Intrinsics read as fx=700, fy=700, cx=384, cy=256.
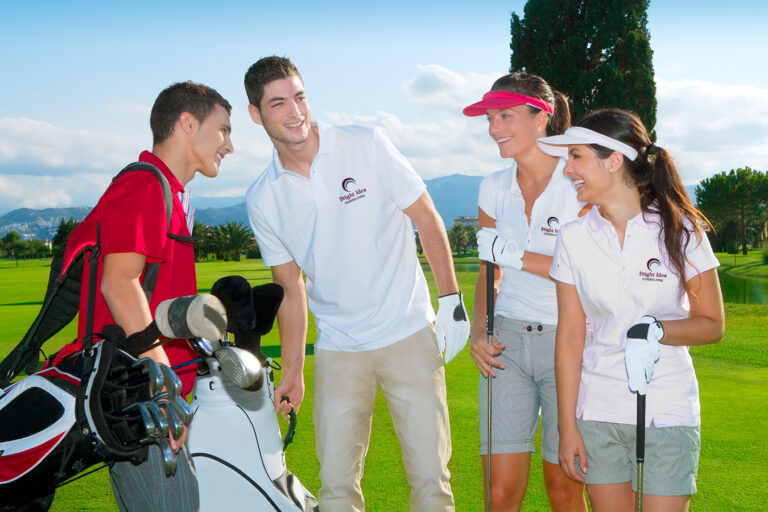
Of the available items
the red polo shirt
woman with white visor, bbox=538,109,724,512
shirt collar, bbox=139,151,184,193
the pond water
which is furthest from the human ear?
the pond water

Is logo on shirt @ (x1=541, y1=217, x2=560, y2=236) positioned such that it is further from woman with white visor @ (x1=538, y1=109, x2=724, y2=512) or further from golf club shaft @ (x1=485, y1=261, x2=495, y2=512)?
woman with white visor @ (x1=538, y1=109, x2=724, y2=512)

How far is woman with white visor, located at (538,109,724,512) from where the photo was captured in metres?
2.30

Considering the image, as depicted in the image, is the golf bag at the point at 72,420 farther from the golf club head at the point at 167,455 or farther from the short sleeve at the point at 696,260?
the short sleeve at the point at 696,260

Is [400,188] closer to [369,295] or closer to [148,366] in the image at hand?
[369,295]

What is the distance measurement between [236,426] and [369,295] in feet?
4.64

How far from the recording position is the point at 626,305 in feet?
7.79

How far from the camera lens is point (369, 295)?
9.41 feet

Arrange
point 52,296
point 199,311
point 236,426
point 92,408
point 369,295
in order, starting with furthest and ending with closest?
point 369,295 < point 52,296 < point 92,408 < point 236,426 < point 199,311

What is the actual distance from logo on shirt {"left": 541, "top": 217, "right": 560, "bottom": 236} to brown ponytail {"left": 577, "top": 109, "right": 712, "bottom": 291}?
0.59 m

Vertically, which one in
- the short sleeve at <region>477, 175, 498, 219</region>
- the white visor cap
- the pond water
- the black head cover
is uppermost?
the white visor cap

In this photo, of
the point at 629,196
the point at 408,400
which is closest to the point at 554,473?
the point at 408,400

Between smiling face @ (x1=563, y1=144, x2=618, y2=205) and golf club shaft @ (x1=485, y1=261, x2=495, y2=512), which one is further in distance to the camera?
golf club shaft @ (x1=485, y1=261, x2=495, y2=512)

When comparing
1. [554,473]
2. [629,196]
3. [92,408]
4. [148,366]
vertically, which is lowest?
[554,473]

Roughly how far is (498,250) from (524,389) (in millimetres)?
637
